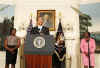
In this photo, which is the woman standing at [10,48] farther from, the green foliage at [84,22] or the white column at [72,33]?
the green foliage at [84,22]

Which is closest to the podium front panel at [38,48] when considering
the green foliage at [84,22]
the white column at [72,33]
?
the white column at [72,33]

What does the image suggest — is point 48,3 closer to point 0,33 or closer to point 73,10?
point 73,10

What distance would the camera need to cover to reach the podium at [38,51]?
3.34 meters

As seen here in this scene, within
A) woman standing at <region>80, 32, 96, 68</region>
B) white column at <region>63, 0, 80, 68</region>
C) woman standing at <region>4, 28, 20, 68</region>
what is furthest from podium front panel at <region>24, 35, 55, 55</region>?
white column at <region>63, 0, 80, 68</region>

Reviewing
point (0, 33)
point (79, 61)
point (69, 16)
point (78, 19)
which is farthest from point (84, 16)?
point (0, 33)

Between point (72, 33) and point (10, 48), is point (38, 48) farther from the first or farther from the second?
point (72, 33)

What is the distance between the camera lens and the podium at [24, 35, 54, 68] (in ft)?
10.9

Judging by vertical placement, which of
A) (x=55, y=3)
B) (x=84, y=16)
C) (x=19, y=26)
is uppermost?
(x=55, y=3)

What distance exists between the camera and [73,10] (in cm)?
572

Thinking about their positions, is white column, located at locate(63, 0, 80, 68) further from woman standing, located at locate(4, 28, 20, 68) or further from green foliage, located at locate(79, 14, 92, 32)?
woman standing, located at locate(4, 28, 20, 68)

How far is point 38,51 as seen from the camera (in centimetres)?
333

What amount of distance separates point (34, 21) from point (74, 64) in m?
2.43

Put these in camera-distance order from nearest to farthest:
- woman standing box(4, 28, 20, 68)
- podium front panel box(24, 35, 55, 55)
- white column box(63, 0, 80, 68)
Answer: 1. podium front panel box(24, 35, 55, 55)
2. woman standing box(4, 28, 20, 68)
3. white column box(63, 0, 80, 68)

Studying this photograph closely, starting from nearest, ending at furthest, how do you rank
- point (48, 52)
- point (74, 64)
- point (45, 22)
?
point (48, 52) → point (74, 64) → point (45, 22)
